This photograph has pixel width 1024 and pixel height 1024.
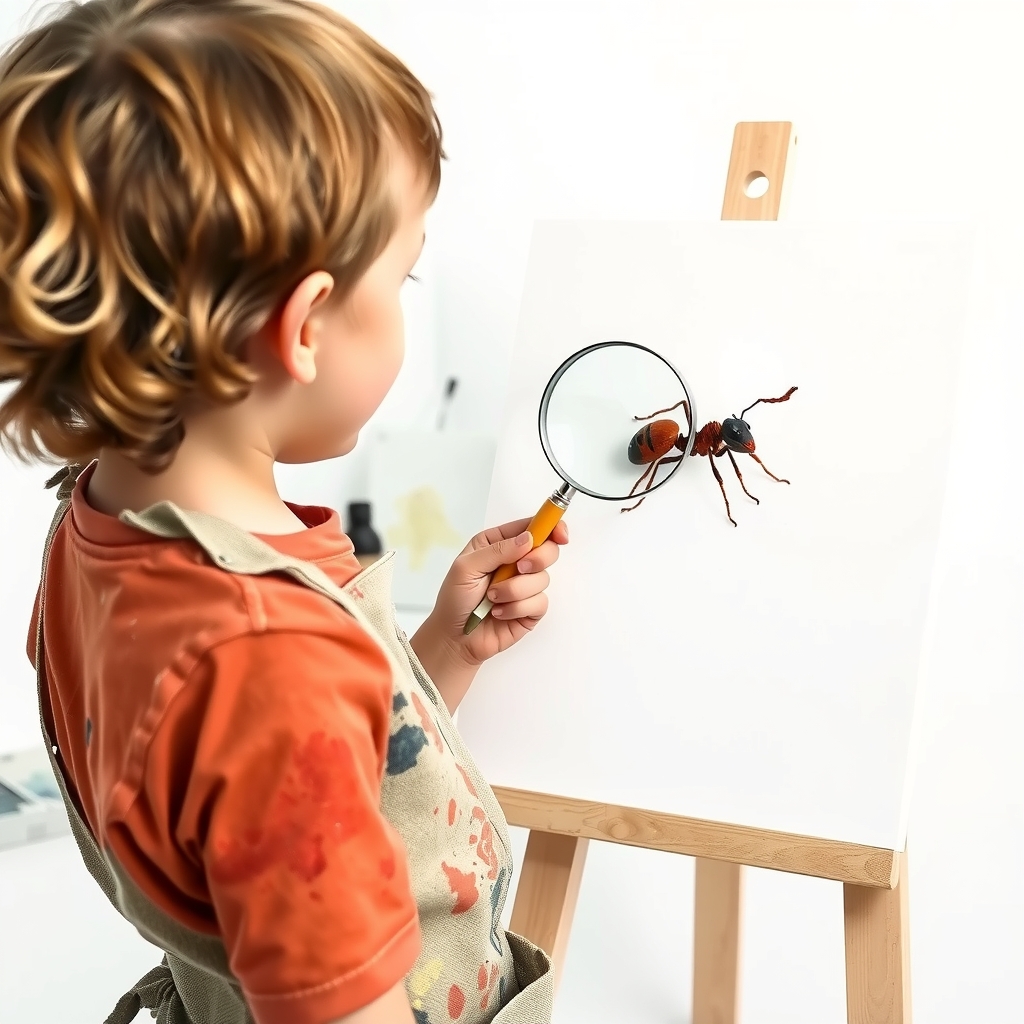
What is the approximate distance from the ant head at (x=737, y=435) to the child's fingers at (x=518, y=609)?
24cm

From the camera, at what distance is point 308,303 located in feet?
2.20

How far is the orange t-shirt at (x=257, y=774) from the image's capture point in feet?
1.94

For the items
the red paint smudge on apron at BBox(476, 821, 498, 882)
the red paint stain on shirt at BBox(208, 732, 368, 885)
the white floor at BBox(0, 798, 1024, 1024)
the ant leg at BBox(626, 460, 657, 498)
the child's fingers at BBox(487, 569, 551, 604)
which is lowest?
the white floor at BBox(0, 798, 1024, 1024)

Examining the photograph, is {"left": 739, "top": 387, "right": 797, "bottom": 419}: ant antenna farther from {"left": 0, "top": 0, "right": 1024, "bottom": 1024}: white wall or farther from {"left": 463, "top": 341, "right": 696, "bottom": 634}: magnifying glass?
{"left": 0, "top": 0, "right": 1024, "bottom": 1024}: white wall

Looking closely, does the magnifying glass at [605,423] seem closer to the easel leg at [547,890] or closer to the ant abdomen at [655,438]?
the ant abdomen at [655,438]

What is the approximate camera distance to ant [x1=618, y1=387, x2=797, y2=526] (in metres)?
1.14

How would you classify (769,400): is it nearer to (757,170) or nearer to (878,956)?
(757,170)

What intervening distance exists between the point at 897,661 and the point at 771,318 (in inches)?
14.1

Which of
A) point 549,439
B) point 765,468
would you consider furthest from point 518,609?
point 765,468

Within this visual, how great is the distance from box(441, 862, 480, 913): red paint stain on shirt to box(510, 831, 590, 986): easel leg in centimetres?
37

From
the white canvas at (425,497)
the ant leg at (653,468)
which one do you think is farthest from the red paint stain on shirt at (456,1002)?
the white canvas at (425,497)

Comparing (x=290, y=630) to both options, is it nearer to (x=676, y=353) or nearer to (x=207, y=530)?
(x=207, y=530)

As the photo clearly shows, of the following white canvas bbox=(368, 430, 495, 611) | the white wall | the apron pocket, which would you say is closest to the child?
the apron pocket

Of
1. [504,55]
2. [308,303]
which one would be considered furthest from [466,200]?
[308,303]
